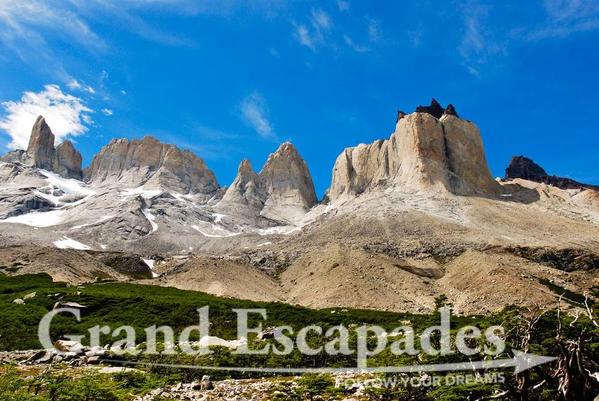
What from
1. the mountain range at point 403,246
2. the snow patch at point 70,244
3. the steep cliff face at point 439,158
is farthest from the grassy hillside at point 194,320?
the steep cliff face at point 439,158

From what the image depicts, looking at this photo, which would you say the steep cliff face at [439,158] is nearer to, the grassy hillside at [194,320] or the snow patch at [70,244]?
the snow patch at [70,244]

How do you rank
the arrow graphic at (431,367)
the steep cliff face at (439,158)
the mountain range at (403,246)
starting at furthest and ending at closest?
the steep cliff face at (439,158) → the mountain range at (403,246) → the arrow graphic at (431,367)

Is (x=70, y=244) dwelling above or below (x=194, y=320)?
above

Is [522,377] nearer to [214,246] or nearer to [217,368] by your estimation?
[217,368]

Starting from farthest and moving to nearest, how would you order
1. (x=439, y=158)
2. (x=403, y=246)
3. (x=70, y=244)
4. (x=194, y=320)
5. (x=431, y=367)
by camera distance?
(x=439, y=158) < (x=70, y=244) < (x=403, y=246) < (x=194, y=320) < (x=431, y=367)

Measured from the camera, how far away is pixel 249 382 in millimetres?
26312

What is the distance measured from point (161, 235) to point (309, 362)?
153 m

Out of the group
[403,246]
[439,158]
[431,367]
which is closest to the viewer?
[431,367]

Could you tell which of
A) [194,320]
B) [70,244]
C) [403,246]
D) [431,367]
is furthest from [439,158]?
[431,367]

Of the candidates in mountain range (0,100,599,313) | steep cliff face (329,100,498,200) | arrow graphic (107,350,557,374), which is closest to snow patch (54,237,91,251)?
mountain range (0,100,599,313)

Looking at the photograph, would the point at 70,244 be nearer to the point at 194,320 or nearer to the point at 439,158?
the point at 194,320

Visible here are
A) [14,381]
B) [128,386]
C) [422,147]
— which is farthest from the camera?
[422,147]

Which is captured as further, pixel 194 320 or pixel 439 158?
pixel 439 158

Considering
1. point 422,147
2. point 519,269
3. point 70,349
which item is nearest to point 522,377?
point 70,349
